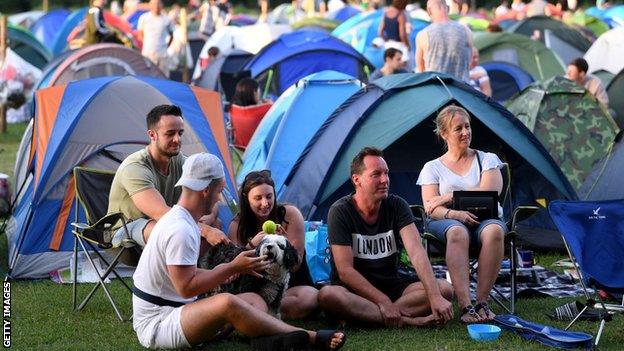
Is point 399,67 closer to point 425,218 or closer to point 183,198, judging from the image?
point 425,218

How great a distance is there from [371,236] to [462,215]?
610 millimetres

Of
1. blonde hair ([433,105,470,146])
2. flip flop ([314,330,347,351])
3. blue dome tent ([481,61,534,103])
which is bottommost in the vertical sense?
blue dome tent ([481,61,534,103])

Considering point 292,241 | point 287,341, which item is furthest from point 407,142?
point 287,341

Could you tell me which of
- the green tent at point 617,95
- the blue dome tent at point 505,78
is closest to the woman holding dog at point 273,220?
the green tent at point 617,95

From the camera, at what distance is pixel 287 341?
5387mm

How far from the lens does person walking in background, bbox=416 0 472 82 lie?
10.1 metres

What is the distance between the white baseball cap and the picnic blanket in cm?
203

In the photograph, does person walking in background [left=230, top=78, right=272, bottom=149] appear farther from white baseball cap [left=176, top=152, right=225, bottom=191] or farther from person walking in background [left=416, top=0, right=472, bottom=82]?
white baseball cap [left=176, top=152, right=225, bottom=191]

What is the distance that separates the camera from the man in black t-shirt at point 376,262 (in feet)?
20.3

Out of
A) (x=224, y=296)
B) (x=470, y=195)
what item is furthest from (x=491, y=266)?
(x=224, y=296)

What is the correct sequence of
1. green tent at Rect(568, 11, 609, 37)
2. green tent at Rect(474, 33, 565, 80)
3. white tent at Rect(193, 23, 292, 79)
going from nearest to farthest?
1. green tent at Rect(474, 33, 565, 80)
2. white tent at Rect(193, 23, 292, 79)
3. green tent at Rect(568, 11, 609, 37)

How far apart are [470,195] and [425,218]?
0.30m

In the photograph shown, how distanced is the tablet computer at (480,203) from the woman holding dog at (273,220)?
0.98m

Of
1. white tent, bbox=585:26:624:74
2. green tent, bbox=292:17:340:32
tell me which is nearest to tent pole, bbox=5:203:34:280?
white tent, bbox=585:26:624:74
